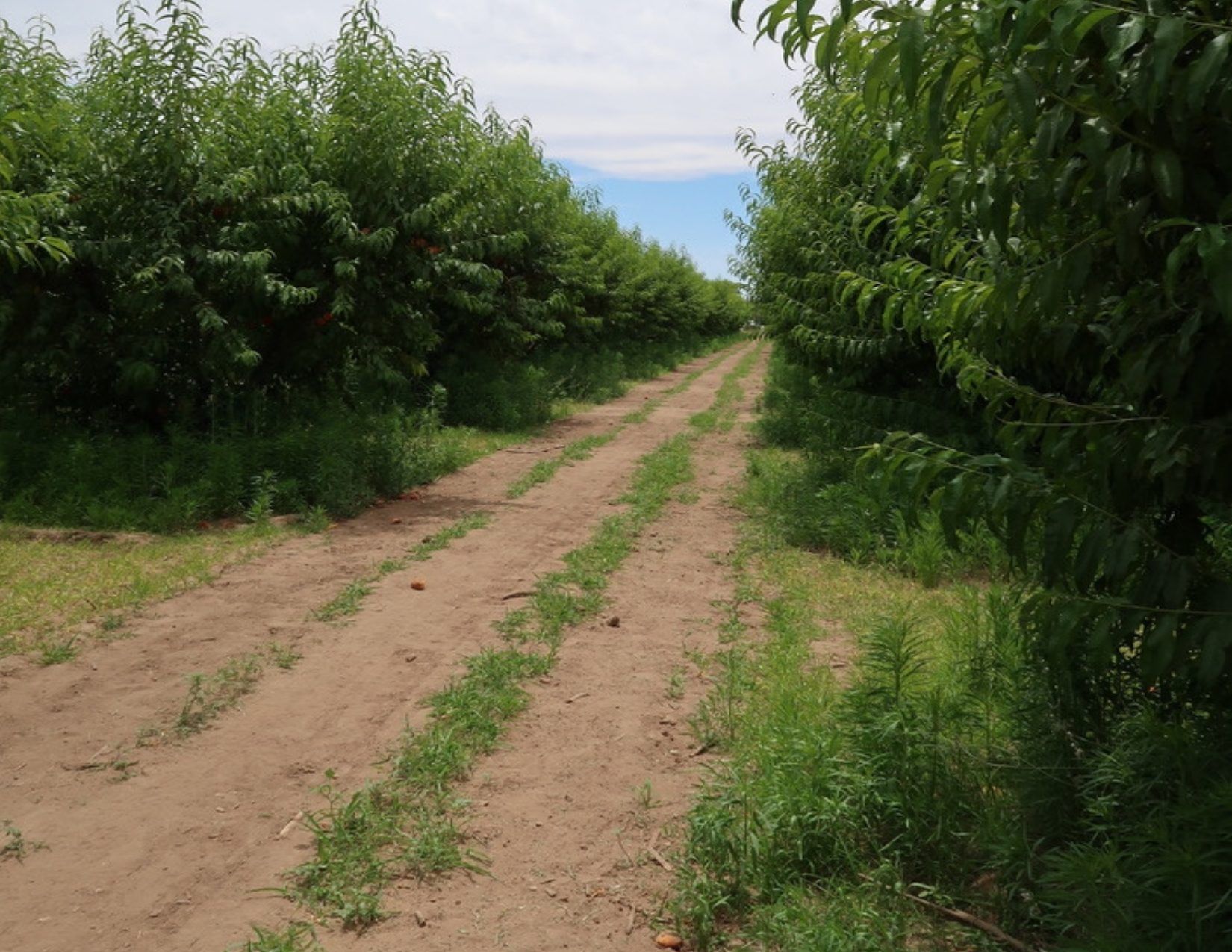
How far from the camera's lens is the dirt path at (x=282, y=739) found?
12.9ft

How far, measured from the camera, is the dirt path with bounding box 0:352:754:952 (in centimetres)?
392

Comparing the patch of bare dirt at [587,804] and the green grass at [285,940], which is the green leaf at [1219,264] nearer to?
the patch of bare dirt at [587,804]

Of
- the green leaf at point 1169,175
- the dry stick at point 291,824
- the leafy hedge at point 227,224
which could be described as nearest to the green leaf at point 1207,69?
the green leaf at point 1169,175

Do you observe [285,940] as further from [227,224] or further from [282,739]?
[227,224]

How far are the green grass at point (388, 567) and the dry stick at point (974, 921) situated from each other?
14.4 feet

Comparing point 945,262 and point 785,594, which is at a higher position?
point 945,262

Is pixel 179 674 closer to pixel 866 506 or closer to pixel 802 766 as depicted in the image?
pixel 802 766

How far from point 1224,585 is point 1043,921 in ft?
4.23

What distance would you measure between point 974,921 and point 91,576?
6544mm

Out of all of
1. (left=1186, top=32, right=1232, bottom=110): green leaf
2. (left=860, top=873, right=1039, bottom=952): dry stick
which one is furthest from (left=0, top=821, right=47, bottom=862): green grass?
(left=1186, top=32, right=1232, bottom=110): green leaf

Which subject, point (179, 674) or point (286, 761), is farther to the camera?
point (179, 674)

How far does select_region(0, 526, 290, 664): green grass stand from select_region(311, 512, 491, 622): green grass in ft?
3.51

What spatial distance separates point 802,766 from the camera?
450 centimetres

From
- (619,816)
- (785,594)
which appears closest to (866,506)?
(785,594)
